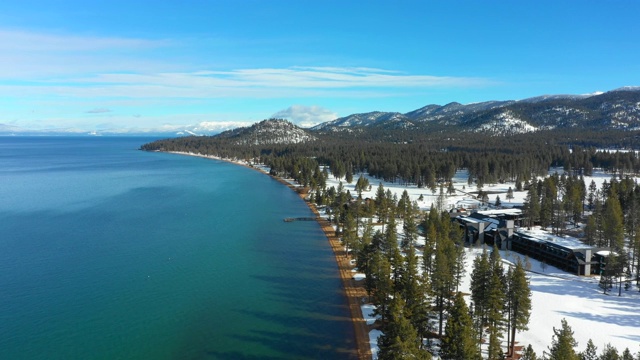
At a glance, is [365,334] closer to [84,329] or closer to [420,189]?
[84,329]

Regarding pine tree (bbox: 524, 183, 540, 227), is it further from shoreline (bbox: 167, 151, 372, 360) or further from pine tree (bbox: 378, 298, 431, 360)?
pine tree (bbox: 378, 298, 431, 360)

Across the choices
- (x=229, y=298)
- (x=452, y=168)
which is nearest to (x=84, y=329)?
(x=229, y=298)

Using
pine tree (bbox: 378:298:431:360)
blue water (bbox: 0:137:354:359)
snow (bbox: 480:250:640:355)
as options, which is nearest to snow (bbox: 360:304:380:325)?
blue water (bbox: 0:137:354:359)

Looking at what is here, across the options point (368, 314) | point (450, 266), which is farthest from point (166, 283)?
point (450, 266)

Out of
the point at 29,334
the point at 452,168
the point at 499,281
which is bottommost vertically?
the point at 29,334

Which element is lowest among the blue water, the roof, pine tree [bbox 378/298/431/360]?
the blue water
